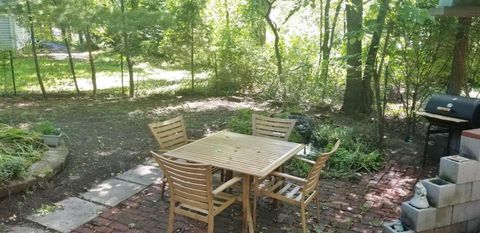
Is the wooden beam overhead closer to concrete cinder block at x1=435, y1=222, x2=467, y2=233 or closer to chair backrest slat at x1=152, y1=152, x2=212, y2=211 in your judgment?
concrete cinder block at x1=435, y1=222, x2=467, y2=233

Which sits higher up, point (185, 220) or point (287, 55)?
point (287, 55)

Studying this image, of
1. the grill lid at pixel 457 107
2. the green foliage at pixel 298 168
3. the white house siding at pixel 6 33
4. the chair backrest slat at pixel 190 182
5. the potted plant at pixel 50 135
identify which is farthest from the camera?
the white house siding at pixel 6 33

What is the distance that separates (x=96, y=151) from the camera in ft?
16.6

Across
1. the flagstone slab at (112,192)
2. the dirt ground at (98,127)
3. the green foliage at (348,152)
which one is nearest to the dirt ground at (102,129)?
the dirt ground at (98,127)

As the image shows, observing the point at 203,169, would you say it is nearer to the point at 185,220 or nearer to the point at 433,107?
the point at 185,220

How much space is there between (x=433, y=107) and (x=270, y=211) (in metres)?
2.44

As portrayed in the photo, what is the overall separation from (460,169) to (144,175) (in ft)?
10.2

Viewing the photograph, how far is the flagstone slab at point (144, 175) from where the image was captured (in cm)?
420

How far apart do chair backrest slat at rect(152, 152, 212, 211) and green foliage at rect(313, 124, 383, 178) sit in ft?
7.27

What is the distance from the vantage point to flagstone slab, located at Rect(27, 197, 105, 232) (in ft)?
10.4

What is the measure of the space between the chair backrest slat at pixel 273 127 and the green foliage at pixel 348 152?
2.73ft

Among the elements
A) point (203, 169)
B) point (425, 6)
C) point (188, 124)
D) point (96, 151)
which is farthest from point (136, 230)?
point (425, 6)

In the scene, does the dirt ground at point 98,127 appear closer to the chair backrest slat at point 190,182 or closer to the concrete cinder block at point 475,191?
the chair backrest slat at point 190,182

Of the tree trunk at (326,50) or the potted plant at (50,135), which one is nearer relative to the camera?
the potted plant at (50,135)
